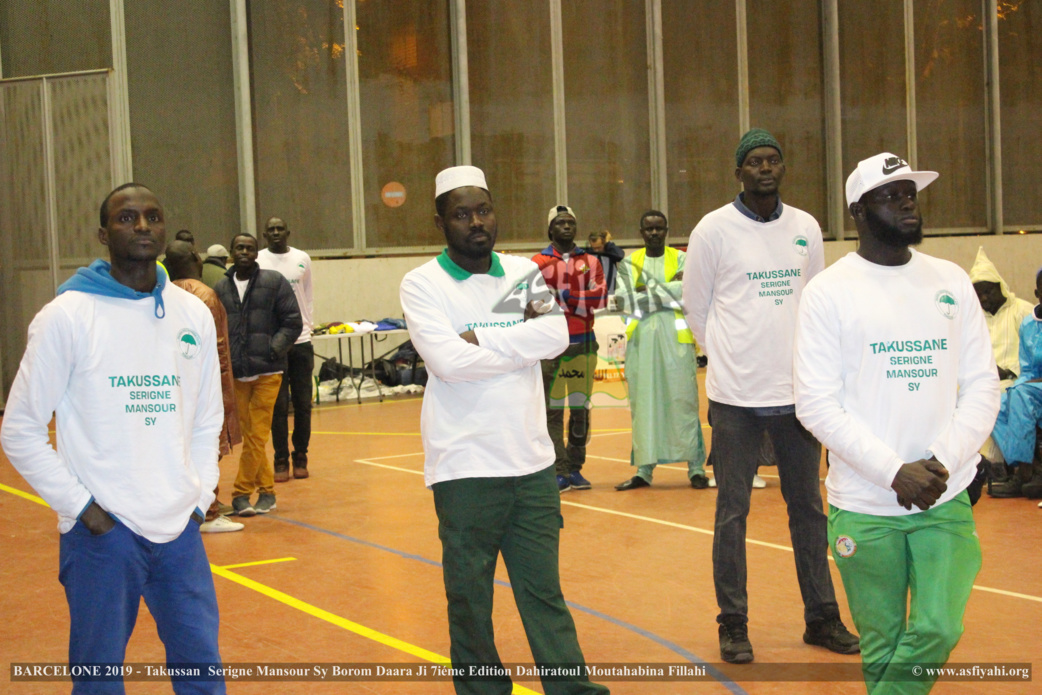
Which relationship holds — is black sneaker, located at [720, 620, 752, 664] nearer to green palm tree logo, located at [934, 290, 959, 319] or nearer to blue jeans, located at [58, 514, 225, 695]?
green palm tree logo, located at [934, 290, 959, 319]

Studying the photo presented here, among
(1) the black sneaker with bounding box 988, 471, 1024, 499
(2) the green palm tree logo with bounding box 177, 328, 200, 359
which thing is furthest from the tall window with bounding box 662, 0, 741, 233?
(2) the green palm tree logo with bounding box 177, 328, 200, 359

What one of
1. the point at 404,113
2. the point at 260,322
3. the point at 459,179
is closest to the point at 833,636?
the point at 459,179

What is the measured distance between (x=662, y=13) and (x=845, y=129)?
434 cm

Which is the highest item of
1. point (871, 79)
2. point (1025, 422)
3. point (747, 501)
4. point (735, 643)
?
point (871, 79)

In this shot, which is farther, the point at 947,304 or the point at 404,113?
the point at 404,113

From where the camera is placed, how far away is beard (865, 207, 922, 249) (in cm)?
355

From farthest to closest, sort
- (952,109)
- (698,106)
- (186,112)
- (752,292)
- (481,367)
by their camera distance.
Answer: (952,109), (698,106), (186,112), (752,292), (481,367)

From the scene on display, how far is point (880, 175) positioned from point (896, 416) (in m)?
0.77

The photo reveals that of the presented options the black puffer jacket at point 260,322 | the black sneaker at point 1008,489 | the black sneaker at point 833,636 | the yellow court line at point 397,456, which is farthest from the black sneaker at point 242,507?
the black sneaker at point 1008,489

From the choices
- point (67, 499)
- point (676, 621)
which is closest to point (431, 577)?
point (676, 621)

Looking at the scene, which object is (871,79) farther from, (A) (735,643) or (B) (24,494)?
(A) (735,643)

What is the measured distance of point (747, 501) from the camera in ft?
16.4

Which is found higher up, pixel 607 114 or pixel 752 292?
pixel 607 114

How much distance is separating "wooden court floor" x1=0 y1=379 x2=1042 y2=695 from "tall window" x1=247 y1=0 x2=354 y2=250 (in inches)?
356
